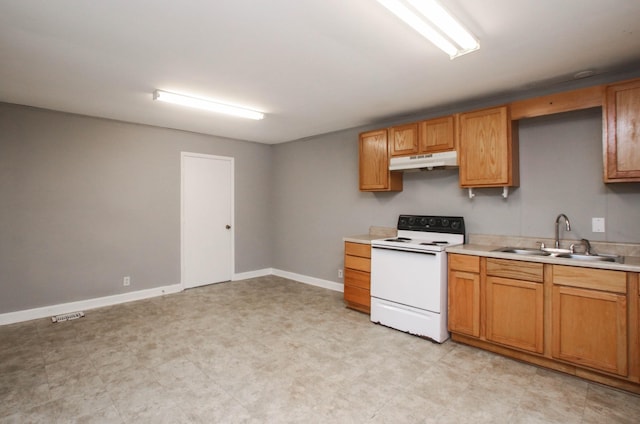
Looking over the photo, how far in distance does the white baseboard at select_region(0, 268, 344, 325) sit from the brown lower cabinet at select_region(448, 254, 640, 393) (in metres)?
2.23

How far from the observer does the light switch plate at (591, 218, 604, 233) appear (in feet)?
9.06

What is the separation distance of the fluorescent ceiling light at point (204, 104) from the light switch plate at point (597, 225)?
11.8 feet

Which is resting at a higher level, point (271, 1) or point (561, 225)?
point (271, 1)

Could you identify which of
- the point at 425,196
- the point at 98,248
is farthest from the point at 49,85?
the point at 425,196

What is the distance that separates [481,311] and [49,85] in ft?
15.0

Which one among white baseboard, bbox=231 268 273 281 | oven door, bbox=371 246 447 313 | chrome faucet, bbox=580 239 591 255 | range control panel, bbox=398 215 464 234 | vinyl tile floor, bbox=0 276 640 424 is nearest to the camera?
vinyl tile floor, bbox=0 276 640 424

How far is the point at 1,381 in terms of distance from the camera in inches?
95.3

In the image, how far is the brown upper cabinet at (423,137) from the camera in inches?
134

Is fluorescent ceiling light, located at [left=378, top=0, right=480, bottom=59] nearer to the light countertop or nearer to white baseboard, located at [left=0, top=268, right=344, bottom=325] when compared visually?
the light countertop

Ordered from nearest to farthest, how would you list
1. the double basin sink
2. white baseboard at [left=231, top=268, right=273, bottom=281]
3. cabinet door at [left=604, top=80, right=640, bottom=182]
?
cabinet door at [left=604, top=80, right=640, bottom=182], the double basin sink, white baseboard at [left=231, top=268, right=273, bottom=281]

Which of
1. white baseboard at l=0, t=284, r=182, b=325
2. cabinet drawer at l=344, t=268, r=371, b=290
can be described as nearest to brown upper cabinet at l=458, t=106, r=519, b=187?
cabinet drawer at l=344, t=268, r=371, b=290

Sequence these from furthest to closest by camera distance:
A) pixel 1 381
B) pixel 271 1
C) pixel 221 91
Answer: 1. pixel 221 91
2. pixel 1 381
3. pixel 271 1

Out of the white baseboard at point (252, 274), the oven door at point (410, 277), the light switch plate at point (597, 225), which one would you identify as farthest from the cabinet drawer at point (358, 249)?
the white baseboard at point (252, 274)

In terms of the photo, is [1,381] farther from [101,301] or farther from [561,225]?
[561,225]
